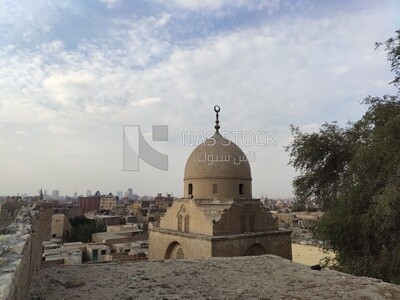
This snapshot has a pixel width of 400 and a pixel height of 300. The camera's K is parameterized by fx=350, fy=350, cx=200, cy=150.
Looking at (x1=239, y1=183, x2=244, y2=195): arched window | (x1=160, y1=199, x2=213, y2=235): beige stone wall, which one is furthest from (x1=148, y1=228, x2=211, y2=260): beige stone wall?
(x1=239, y1=183, x2=244, y2=195): arched window

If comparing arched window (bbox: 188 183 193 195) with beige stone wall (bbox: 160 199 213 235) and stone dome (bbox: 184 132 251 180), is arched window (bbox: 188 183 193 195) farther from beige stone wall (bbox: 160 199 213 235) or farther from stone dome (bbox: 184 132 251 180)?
beige stone wall (bbox: 160 199 213 235)

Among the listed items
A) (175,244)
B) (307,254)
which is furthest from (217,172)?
(307,254)

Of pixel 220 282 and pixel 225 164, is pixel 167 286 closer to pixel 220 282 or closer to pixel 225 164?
pixel 220 282

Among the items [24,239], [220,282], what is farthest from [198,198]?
[24,239]

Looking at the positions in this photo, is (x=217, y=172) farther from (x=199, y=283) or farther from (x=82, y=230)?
(x=82, y=230)

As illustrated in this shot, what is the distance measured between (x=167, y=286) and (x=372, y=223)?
8119 mm

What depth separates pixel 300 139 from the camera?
14938 mm

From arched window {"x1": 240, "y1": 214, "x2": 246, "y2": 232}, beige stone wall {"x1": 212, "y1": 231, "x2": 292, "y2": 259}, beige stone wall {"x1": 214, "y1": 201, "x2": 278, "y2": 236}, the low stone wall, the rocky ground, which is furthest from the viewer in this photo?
arched window {"x1": 240, "y1": 214, "x2": 246, "y2": 232}

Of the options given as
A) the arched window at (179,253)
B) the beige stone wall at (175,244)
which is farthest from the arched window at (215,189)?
the arched window at (179,253)

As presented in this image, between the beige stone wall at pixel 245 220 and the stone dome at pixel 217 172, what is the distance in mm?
1173

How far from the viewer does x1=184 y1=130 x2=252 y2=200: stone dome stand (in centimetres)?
1816

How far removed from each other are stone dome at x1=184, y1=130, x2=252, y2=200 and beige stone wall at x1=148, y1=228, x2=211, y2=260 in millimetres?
2521

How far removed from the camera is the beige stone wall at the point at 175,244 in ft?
50.2

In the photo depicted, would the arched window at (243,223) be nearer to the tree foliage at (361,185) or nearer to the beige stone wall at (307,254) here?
the tree foliage at (361,185)
